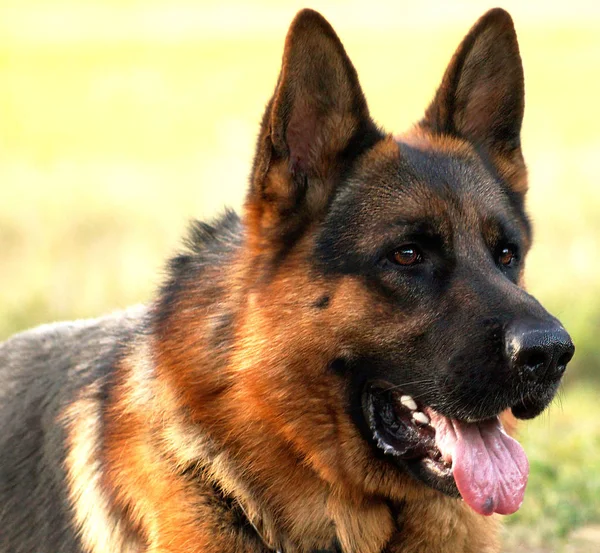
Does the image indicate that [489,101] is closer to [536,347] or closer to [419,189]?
[419,189]

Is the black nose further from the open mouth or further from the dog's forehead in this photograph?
the dog's forehead

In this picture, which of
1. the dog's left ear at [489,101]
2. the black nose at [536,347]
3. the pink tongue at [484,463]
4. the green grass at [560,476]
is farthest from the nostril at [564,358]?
the green grass at [560,476]

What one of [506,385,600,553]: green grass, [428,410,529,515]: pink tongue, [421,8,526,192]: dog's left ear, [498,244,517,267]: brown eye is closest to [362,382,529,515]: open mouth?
[428,410,529,515]: pink tongue

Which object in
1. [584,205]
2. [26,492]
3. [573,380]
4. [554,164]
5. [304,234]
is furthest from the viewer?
[554,164]

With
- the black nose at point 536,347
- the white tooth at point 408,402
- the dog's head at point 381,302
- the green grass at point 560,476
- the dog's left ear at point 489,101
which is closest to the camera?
the black nose at point 536,347

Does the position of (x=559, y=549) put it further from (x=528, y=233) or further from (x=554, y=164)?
(x=554, y=164)

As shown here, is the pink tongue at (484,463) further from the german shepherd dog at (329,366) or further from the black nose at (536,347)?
the black nose at (536,347)

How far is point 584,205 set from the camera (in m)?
10.6

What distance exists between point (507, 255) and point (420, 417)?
28.7 inches

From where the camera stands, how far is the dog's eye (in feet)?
11.4

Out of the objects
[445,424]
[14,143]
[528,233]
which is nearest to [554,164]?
[14,143]

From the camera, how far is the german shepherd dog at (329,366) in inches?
133

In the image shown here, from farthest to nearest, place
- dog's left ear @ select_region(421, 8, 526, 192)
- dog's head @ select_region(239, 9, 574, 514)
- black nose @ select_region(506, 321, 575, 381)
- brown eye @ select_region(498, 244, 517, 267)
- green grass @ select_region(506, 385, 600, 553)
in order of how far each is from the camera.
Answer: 1. green grass @ select_region(506, 385, 600, 553)
2. dog's left ear @ select_region(421, 8, 526, 192)
3. brown eye @ select_region(498, 244, 517, 267)
4. dog's head @ select_region(239, 9, 574, 514)
5. black nose @ select_region(506, 321, 575, 381)

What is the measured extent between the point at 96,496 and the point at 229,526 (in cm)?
57
